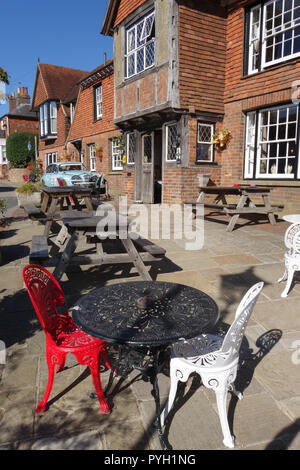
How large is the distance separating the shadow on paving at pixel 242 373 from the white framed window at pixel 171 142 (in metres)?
8.41

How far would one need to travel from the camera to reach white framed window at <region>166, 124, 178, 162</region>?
11070 mm

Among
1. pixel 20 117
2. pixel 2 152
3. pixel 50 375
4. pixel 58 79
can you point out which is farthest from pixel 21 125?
pixel 50 375

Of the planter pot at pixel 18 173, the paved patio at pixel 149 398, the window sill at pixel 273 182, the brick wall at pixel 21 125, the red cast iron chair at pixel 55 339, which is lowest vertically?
the paved patio at pixel 149 398

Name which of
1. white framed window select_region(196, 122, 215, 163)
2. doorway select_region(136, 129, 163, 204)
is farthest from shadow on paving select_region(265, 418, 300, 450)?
doorway select_region(136, 129, 163, 204)

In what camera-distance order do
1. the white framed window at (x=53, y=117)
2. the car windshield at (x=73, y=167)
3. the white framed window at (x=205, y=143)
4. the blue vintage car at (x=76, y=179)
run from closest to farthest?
1. the white framed window at (x=205, y=143)
2. the blue vintage car at (x=76, y=179)
3. the car windshield at (x=73, y=167)
4. the white framed window at (x=53, y=117)

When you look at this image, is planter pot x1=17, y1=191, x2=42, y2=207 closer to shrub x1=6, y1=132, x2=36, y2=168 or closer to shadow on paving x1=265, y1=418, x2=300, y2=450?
shadow on paving x1=265, y1=418, x2=300, y2=450

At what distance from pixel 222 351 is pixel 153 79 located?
10.3 meters

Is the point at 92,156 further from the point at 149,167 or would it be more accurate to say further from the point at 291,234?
the point at 291,234

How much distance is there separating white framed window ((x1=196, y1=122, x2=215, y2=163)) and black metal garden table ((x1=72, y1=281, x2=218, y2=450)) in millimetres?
8785

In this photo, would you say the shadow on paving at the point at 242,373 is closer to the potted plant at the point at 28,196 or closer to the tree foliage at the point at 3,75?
the tree foliage at the point at 3,75

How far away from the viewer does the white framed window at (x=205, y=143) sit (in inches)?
425

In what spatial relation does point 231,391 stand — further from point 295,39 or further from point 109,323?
point 295,39

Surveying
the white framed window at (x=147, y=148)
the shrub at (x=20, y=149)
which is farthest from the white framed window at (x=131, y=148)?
the shrub at (x=20, y=149)
